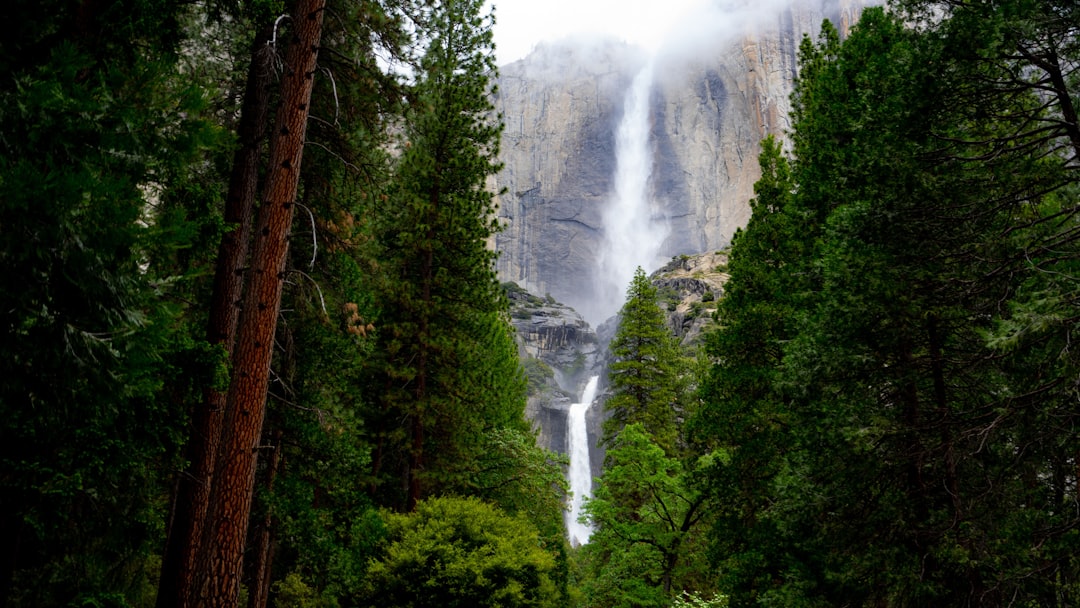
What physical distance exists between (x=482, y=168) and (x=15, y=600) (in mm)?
9901

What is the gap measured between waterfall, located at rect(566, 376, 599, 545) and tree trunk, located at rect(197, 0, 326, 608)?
35.0 m

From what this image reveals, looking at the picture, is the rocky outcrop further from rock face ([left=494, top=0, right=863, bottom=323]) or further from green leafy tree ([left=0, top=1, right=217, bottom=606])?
green leafy tree ([left=0, top=1, right=217, bottom=606])

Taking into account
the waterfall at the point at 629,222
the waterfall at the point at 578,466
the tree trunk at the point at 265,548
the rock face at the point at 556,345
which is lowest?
the tree trunk at the point at 265,548

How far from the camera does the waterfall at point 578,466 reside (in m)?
43.9

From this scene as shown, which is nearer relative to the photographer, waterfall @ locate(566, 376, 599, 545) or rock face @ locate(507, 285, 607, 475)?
waterfall @ locate(566, 376, 599, 545)

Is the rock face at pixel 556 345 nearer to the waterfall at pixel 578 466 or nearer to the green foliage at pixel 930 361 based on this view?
the waterfall at pixel 578 466

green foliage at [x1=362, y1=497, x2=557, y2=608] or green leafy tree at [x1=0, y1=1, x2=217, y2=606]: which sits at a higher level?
green leafy tree at [x1=0, y1=1, x2=217, y2=606]

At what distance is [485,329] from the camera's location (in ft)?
41.2

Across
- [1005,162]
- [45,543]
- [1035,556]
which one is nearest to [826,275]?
[1005,162]

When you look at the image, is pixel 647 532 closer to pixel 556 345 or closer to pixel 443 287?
pixel 443 287

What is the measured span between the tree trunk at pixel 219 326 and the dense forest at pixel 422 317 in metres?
0.04

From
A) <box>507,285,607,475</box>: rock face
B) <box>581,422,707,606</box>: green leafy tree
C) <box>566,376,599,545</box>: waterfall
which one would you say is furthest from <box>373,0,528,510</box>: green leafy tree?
<box>507,285,607,475</box>: rock face

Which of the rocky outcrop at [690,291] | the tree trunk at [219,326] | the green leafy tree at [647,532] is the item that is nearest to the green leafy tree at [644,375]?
the green leafy tree at [647,532]

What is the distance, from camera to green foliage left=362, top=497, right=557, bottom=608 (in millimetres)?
7988
